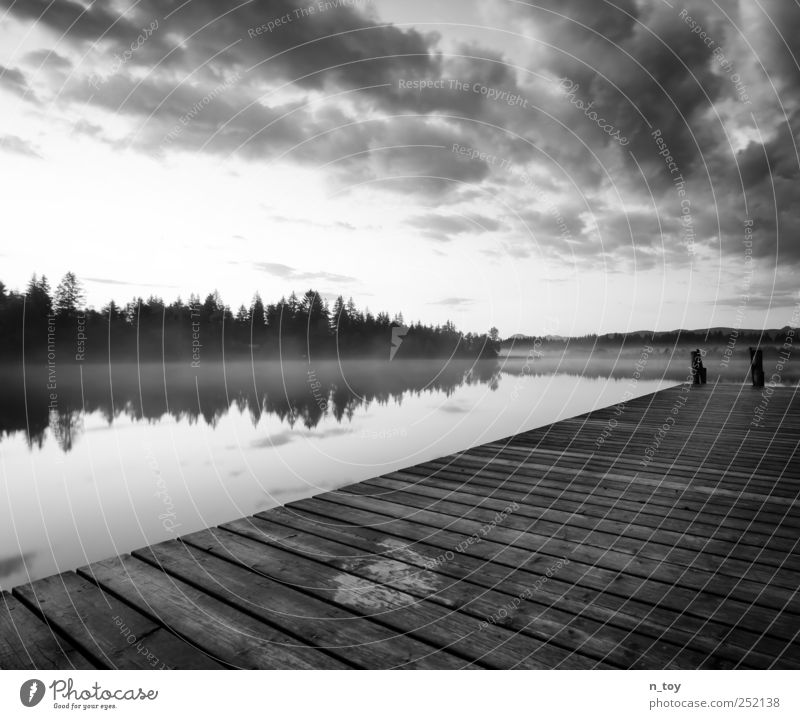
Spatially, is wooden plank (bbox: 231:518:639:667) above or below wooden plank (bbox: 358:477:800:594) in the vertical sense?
above

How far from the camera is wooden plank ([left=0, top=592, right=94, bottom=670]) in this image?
68.6 inches

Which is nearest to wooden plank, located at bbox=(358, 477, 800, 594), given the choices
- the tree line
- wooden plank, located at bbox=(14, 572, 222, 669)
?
wooden plank, located at bbox=(14, 572, 222, 669)

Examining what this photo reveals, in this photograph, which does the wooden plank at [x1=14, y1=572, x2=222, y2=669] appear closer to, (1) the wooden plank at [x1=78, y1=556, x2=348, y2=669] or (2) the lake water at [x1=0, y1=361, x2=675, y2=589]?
(1) the wooden plank at [x1=78, y1=556, x2=348, y2=669]

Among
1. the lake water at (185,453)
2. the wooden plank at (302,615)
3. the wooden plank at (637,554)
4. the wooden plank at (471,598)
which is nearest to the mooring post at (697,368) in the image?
the lake water at (185,453)

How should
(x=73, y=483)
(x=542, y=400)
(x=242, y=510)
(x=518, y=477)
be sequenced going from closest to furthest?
(x=518, y=477) → (x=242, y=510) → (x=73, y=483) → (x=542, y=400)

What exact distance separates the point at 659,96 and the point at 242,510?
10.6 m

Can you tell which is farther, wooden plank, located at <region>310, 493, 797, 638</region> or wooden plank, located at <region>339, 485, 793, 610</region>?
wooden plank, located at <region>339, 485, 793, 610</region>

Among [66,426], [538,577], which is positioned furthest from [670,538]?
[66,426]

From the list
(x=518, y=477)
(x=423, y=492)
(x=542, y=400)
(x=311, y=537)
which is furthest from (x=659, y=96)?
(x=542, y=400)

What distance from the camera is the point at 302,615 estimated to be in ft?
6.76

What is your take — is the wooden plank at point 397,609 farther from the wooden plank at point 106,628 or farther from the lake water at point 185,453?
the lake water at point 185,453

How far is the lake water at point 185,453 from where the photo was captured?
616cm
